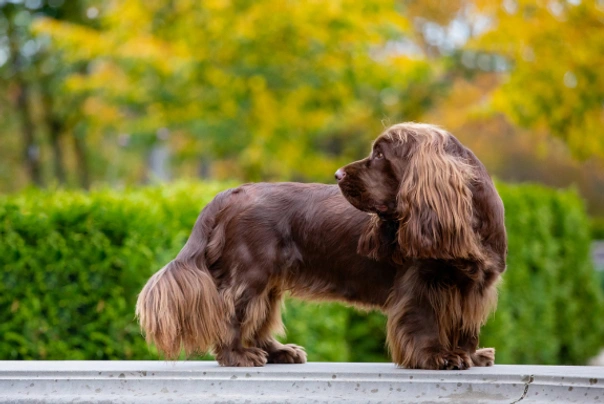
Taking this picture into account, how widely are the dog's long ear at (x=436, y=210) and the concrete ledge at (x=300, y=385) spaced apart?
549mm

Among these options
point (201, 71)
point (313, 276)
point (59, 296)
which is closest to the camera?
point (313, 276)

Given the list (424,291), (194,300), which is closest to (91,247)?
(194,300)

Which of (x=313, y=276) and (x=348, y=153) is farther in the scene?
(x=348, y=153)

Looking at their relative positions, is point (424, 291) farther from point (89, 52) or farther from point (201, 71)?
point (89, 52)

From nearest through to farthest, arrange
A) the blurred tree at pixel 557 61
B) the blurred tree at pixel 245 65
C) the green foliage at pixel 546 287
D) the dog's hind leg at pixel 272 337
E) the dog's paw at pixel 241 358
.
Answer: the dog's paw at pixel 241 358, the dog's hind leg at pixel 272 337, the green foliage at pixel 546 287, the blurred tree at pixel 557 61, the blurred tree at pixel 245 65

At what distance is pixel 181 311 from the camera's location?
4.17 m

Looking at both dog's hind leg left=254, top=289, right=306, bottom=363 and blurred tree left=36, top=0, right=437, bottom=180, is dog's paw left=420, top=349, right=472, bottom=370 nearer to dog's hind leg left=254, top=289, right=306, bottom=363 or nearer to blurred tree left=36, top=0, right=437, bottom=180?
dog's hind leg left=254, top=289, right=306, bottom=363

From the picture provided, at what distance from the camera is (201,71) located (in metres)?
13.2

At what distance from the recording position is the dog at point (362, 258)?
3768mm

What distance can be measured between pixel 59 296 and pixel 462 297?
3.18m

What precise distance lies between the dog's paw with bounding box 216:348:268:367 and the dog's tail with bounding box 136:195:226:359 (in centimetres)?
10

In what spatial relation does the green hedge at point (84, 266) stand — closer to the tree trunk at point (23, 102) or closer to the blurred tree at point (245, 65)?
the blurred tree at point (245, 65)

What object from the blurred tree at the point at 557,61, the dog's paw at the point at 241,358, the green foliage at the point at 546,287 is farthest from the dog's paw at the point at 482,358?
the blurred tree at the point at 557,61

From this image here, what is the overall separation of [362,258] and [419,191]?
569 millimetres
